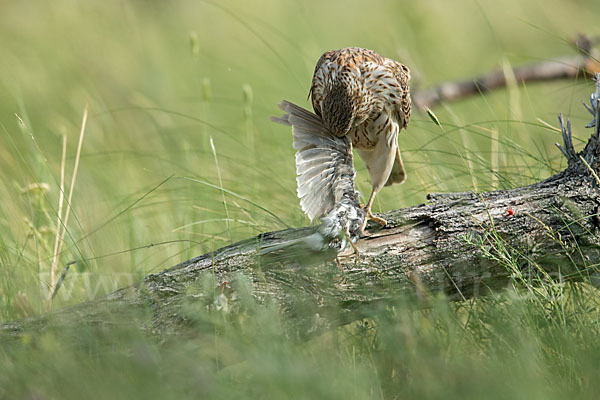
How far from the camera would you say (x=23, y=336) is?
2715 mm

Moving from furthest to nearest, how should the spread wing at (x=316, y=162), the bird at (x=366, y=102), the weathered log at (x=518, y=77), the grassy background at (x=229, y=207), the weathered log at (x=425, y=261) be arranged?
the weathered log at (x=518, y=77), the bird at (x=366, y=102), the spread wing at (x=316, y=162), the weathered log at (x=425, y=261), the grassy background at (x=229, y=207)

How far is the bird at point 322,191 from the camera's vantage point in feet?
9.95

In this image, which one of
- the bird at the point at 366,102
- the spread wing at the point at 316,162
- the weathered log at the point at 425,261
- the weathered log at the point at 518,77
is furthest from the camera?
the weathered log at the point at 518,77

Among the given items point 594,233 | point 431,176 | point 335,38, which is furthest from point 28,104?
point 594,233

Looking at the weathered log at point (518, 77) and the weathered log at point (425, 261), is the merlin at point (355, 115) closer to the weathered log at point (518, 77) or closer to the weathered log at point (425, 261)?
the weathered log at point (425, 261)

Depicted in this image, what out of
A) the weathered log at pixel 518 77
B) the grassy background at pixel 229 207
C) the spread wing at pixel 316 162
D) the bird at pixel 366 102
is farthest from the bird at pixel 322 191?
the weathered log at pixel 518 77

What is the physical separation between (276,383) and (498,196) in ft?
5.02

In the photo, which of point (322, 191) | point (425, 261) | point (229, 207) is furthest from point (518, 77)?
point (425, 261)

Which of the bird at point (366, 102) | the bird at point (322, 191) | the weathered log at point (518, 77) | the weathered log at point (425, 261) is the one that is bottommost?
the weathered log at point (425, 261)

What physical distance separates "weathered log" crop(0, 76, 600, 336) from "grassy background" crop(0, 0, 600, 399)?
129mm

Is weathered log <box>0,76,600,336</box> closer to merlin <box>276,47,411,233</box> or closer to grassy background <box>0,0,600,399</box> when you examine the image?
grassy background <box>0,0,600,399</box>

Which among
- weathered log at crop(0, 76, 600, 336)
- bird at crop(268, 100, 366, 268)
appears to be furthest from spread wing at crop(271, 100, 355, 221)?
weathered log at crop(0, 76, 600, 336)

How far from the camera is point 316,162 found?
351 centimetres

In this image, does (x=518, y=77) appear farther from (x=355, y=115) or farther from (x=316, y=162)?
(x=316, y=162)
